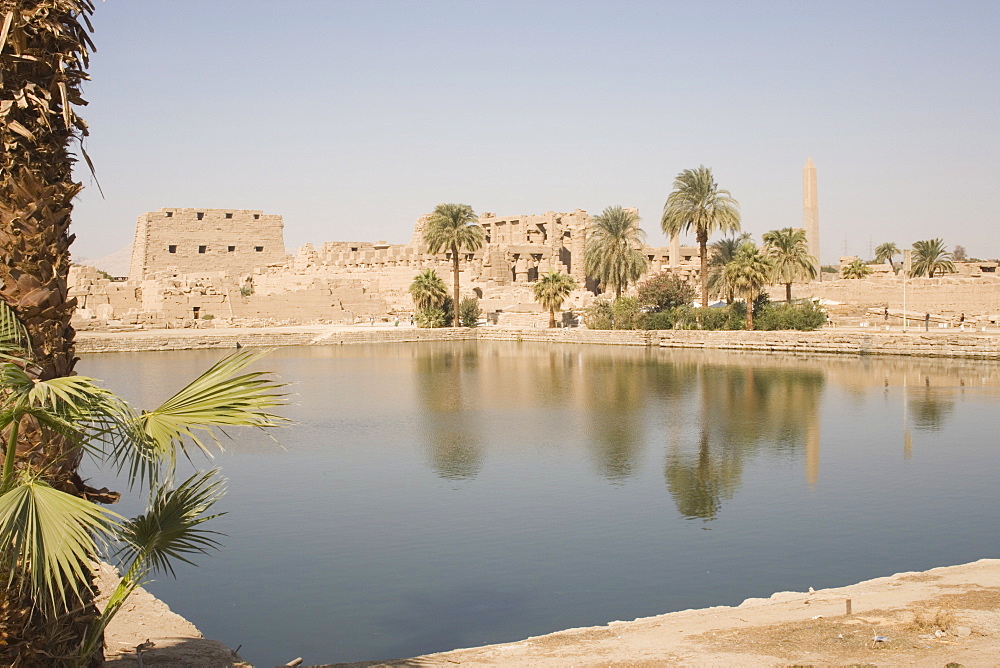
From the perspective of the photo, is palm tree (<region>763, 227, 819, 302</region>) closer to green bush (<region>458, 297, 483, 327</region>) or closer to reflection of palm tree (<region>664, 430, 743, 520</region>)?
green bush (<region>458, 297, 483, 327</region>)

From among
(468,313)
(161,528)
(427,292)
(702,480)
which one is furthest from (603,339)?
(161,528)

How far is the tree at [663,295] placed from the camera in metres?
41.7

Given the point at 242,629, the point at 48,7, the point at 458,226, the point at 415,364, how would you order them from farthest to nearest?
the point at 458,226 → the point at 415,364 → the point at 242,629 → the point at 48,7

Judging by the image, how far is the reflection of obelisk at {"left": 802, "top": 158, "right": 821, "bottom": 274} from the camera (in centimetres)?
5516

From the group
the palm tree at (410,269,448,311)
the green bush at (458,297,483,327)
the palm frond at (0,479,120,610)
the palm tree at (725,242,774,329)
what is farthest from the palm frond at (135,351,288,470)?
the green bush at (458,297,483,327)

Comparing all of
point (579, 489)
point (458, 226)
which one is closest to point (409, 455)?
point (579, 489)

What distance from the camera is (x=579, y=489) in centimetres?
1294

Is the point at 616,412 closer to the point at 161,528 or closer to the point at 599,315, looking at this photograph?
the point at 161,528

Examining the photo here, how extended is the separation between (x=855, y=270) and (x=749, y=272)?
20.8 meters

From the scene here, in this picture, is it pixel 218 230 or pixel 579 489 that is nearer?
pixel 579 489

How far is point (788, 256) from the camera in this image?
37031 millimetres

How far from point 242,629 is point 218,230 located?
198 feet

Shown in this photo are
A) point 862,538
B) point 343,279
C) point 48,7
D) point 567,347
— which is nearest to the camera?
point 48,7

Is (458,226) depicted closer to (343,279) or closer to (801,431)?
(343,279)
